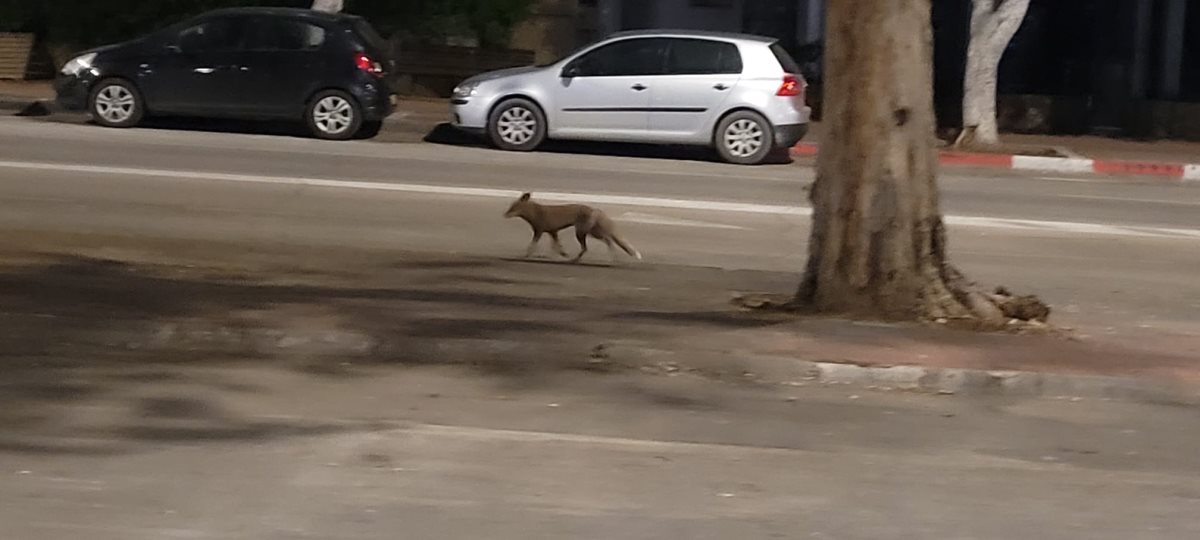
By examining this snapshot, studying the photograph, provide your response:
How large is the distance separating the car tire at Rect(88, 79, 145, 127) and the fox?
9.24m

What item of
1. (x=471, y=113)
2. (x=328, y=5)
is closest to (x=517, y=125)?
(x=471, y=113)

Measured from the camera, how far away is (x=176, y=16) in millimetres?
25156

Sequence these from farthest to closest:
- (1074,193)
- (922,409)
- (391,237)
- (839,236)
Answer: (1074,193), (391,237), (839,236), (922,409)

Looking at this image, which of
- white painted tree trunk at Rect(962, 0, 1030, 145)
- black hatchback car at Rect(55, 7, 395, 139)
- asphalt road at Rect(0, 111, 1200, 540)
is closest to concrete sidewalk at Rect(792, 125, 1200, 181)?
white painted tree trunk at Rect(962, 0, 1030, 145)

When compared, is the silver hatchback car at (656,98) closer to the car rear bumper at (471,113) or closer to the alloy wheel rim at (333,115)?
the car rear bumper at (471,113)

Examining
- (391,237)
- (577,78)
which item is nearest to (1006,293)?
(391,237)

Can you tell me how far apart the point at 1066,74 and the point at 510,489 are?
2526 cm

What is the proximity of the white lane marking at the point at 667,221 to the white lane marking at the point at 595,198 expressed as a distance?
25.3 inches

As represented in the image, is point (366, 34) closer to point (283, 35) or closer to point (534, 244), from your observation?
point (283, 35)

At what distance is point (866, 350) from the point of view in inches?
344

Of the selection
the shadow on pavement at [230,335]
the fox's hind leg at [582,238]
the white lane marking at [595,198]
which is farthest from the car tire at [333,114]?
the shadow on pavement at [230,335]

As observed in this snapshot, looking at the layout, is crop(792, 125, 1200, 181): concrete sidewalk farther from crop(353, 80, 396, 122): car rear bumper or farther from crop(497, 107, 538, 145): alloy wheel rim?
crop(353, 80, 396, 122): car rear bumper

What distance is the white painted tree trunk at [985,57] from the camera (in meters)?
21.7

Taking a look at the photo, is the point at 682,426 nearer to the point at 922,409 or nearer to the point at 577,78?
the point at 922,409
